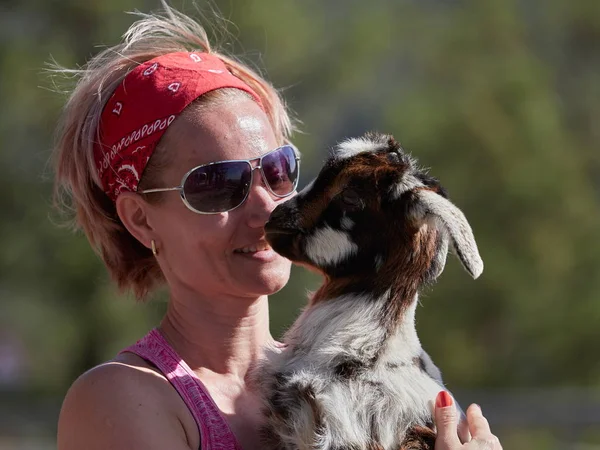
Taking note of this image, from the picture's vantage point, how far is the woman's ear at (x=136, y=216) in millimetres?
3549

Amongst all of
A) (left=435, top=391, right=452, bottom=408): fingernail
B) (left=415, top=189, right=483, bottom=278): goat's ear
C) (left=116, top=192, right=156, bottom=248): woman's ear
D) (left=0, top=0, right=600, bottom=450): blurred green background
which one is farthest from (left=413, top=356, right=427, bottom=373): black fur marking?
(left=0, top=0, right=600, bottom=450): blurred green background

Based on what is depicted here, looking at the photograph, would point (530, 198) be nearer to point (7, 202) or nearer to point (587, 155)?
point (587, 155)

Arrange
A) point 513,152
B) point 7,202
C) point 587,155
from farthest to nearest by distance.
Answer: point 587,155
point 513,152
point 7,202

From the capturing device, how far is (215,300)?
3.54 metres

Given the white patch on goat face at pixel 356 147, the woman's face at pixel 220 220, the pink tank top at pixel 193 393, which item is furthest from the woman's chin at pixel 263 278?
the white patch on goat face at pixel 356 147

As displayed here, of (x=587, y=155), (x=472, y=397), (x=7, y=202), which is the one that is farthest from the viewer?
(x=587, y=155)

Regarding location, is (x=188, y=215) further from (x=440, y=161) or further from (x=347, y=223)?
(x=440, y=161)

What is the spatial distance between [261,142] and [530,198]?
14724mm

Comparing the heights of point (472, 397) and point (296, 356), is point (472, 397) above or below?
below

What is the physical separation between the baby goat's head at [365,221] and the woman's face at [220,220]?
0.62ft

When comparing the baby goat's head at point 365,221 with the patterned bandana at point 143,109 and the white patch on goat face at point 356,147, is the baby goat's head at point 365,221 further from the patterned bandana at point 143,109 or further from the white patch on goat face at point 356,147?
the patterned bandana at point 143,109

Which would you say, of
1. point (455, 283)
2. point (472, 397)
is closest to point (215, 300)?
point (472, 397)

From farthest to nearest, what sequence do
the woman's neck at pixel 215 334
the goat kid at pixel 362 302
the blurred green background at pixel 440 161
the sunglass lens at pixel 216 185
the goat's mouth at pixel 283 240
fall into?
the blurred green background at pixel 440 161 → the woman's neck at pixel 215 334 → the sunglass lens at pixel 216 185 → the goat's mouth at pixel 283 240 → the goat kid at pixel 362 302

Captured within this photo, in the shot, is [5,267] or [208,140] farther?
[5,267]
